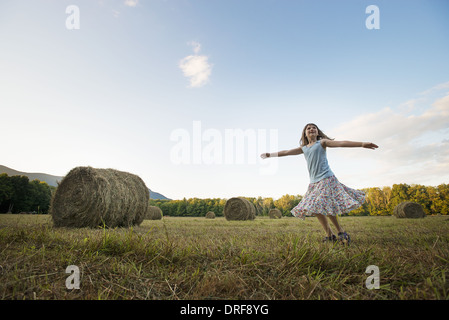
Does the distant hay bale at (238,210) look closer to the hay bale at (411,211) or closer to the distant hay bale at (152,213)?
the distant hay bale at (152,213)

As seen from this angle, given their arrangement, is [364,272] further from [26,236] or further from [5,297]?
[26,236]

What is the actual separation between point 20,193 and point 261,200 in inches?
1868

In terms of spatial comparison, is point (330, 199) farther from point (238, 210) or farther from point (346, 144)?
point (238, 210)

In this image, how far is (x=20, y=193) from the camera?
113 ft

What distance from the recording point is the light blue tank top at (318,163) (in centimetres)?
411

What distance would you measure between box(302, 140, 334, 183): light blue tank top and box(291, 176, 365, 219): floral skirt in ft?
0.30

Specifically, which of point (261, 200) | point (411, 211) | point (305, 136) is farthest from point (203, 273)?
point (261, 200)

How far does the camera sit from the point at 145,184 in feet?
30.5

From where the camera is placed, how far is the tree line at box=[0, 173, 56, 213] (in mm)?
33000

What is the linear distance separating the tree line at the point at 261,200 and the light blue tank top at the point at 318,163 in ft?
62.6

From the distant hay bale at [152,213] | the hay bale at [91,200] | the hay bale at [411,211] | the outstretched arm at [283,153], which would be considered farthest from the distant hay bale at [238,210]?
the outstretched arm at [283,153]

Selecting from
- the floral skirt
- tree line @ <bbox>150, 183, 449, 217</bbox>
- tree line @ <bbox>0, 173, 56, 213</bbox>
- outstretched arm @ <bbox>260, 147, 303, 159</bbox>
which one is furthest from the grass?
tree line @ <bbox>0, 173, 56, 213</bbox>
